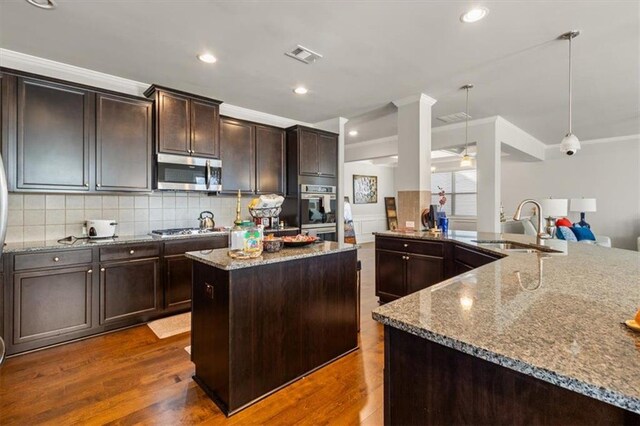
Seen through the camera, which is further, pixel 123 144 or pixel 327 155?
pixel 327 155

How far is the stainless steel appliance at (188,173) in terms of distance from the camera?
3.37 m

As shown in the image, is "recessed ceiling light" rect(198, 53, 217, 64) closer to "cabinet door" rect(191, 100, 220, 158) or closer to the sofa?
"cabinet door" rect(191, 100, 220, 158)

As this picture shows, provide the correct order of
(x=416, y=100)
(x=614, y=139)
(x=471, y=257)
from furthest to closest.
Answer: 1. (x=614, y=139)
2. (x=416, y=100)
3. (x=471, y=257)

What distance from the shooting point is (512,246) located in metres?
2.57

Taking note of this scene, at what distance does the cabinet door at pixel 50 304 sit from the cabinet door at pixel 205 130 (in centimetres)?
168

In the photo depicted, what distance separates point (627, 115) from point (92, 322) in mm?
7707

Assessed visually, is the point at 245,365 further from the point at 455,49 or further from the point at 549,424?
the point at 455,49

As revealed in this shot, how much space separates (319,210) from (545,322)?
3.92 m

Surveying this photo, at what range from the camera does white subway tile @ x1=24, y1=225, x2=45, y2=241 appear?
2.90 meters

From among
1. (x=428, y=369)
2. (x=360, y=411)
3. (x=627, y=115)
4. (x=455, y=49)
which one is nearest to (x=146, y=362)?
(x=360, y=411)

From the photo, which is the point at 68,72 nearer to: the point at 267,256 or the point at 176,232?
the point at 176,232

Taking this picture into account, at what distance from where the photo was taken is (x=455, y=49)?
2.73 meters

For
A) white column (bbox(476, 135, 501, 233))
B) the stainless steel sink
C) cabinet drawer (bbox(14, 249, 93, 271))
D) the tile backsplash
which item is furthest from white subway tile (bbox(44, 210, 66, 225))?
white column (bbox(476, 135, 501, 233))

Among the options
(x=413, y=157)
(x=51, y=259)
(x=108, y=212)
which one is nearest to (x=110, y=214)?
(x=108, y=212)
